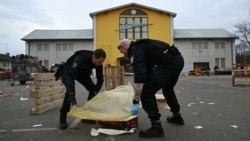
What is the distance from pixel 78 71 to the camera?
5547 millimetres

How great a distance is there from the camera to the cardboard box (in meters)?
4.96

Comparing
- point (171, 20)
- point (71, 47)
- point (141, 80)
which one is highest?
point (171, 20)

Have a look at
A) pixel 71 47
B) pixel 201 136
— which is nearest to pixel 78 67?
pixel 201 136

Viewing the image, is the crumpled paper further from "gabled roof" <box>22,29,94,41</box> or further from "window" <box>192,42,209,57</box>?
"window" <box>192,42,209,57</box>

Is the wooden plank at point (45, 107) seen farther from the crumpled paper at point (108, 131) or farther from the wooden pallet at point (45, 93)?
the crumpled paper at point (108, 131)

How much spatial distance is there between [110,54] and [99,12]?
274 inches

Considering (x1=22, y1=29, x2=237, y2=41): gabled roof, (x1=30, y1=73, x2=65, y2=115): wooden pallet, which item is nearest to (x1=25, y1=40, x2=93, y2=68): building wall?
(x1=22, y1=29, x2=237, y2=41): gabled roof

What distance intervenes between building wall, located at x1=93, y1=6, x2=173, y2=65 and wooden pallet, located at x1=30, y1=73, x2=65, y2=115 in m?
37.1

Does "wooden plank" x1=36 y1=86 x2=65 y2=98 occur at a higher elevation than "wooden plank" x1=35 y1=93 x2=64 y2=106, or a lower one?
higher

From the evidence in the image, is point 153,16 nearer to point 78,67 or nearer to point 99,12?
point 99,12

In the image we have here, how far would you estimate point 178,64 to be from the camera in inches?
195

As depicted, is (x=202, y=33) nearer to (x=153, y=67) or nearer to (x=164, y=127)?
(x=164, y=127)

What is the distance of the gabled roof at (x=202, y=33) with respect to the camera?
169 feet

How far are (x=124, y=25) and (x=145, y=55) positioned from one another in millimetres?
42121
